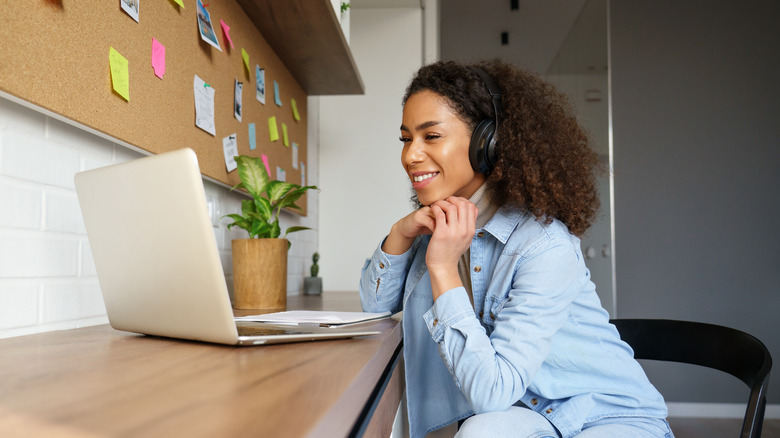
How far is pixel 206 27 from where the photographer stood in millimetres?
1388

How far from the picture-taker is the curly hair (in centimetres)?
108

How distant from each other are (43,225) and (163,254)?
0.36 metres

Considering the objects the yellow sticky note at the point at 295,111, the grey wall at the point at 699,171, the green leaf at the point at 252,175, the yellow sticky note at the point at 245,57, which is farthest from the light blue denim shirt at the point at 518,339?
the grey wall at the point at 699,171

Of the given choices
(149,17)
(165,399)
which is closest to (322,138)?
(149,17)

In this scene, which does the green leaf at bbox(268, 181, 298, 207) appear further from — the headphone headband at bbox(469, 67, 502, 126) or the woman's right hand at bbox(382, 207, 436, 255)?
the headphone headband at bbox(469, 67, 502, 126)

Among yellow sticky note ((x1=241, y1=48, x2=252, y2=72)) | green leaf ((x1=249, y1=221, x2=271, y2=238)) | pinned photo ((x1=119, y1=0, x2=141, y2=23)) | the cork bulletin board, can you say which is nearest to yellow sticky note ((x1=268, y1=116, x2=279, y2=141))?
the cork bulletin board

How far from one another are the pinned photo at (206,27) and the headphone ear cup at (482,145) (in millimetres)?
709

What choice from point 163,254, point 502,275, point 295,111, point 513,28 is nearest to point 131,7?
point 163,254

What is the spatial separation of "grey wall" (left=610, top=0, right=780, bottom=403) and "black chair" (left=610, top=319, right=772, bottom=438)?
1.91 m

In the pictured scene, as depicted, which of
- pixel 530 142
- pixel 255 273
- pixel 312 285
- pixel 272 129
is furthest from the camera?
pixel 312 285

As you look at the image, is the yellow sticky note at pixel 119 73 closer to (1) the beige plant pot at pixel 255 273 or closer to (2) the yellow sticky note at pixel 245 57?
(1) the beige plant pot at pixel 255 273

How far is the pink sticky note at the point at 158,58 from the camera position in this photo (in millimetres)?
1144

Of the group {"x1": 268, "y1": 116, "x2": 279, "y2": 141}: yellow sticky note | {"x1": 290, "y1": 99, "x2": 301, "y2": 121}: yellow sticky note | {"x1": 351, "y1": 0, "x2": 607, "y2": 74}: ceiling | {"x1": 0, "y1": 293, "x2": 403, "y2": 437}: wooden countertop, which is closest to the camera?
{"x1": 0, "y1": 293, "x2": 403, "y2": 437}: wooden countertop

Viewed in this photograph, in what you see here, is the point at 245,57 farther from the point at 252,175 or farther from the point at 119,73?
the point at 119,73
